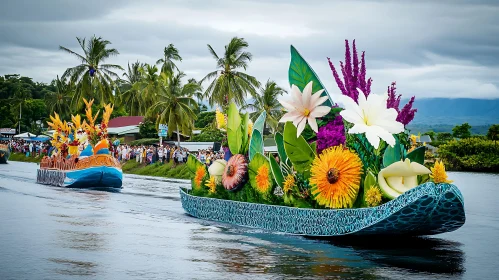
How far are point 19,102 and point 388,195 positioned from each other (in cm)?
8713

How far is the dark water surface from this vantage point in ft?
31.4

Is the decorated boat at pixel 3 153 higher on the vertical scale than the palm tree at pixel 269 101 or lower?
lower

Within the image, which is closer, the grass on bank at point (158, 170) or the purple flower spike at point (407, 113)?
the purple flower spike at point (407, 113)

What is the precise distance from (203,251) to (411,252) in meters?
3.36

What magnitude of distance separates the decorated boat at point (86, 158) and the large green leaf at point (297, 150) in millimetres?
15100

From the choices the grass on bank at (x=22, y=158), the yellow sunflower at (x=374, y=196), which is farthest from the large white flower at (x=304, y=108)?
the grass on bank at (x=22, y=158)

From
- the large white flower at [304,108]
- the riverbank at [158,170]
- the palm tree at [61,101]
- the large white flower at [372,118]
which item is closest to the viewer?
the large white flower at [372,118]

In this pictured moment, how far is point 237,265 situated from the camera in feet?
33.3

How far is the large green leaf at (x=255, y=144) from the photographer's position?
14328 millimetres

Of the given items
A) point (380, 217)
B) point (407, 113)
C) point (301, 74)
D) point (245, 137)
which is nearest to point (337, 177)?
point (380, 217)

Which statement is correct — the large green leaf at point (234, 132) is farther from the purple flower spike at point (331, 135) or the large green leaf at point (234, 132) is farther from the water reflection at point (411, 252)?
the water reflection at point (411, 252)

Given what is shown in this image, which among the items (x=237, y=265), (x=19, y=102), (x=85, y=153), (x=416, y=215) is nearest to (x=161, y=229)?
(x=237, y=265)

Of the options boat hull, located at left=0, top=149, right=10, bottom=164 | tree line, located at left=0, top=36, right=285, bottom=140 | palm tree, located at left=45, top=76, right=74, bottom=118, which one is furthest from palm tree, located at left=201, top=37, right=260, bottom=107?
palm tree, located at left=45, top=76, right=74, bottom=118

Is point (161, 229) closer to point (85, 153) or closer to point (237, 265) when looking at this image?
point (237, 265)
